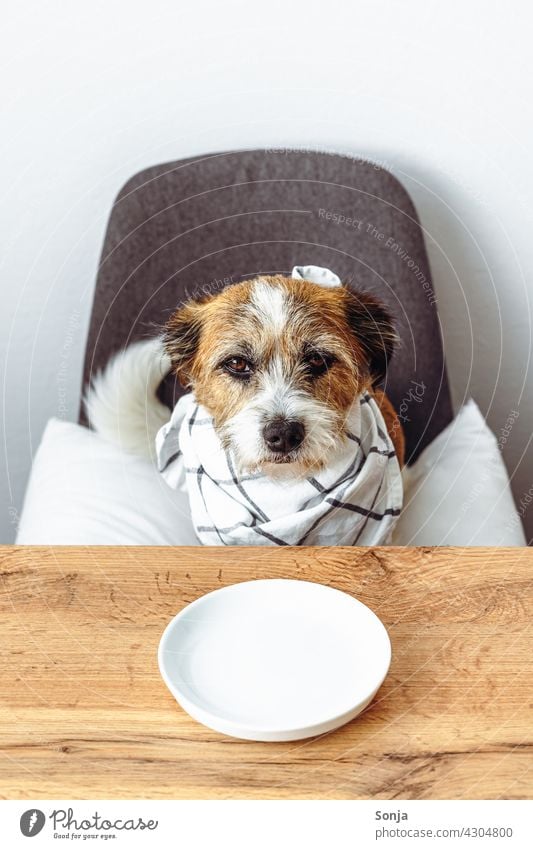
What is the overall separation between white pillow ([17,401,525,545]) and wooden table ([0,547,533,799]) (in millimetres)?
388

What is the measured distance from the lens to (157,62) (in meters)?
1.23

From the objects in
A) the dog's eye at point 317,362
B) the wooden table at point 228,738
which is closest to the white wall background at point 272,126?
the dog's eye at point 317,362

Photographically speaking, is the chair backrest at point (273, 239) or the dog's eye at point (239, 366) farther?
the chair backrest at point (273, 239)

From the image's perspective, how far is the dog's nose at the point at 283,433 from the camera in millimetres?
904

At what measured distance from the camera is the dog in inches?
36.3

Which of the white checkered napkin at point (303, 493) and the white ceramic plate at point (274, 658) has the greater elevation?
the white checkered napkin at point (303, 493)

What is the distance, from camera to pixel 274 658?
0.71m

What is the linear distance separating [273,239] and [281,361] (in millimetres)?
457

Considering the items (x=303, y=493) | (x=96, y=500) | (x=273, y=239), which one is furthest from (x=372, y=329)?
(x=96, y=500)

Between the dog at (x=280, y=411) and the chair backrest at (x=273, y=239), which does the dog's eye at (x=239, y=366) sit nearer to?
the dog at (x=280, y=411)

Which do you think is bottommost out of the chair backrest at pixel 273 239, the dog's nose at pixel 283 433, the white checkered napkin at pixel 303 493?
the white checkered napkin at pixel 303 493

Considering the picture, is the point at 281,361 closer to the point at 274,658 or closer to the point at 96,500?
the point at 274,658
